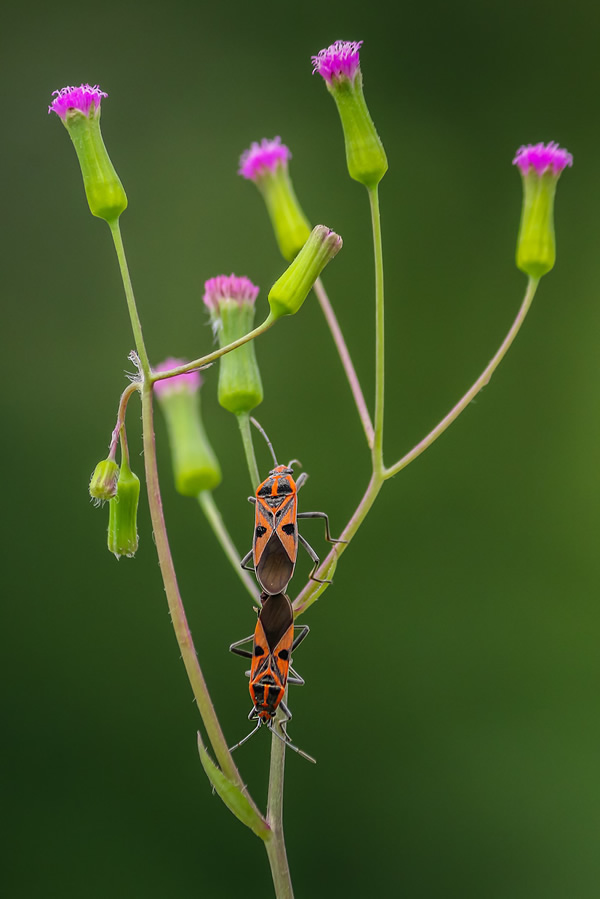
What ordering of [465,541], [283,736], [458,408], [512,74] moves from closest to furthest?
[283,736] → [458,408] → [465,541] → [512,74]

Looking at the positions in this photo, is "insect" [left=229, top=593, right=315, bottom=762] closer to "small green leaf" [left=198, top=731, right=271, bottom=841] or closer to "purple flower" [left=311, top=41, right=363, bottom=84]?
"small green leaf" [left=198, top=731, right=271, bottom=841]

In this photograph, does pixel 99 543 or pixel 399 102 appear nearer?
pixel 99 543

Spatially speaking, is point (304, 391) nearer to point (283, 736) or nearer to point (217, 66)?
point (217, 66)

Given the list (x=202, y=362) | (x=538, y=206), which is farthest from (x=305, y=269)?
(x=538, y=206)

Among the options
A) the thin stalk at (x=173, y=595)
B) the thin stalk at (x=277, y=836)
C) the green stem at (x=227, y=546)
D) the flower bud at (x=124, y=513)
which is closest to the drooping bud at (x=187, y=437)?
the green stem at (x=227, y=546)

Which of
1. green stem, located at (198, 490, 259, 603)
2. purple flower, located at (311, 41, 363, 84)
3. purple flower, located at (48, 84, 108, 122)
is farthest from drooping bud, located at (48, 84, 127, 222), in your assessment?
green stem, located at (198, 490, 259, 603)

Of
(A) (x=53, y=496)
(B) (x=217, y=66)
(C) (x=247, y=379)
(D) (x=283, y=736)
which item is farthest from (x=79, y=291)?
(D) (x=283, y=736)

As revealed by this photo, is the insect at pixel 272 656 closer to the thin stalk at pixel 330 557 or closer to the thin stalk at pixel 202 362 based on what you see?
the thin stalk at pixel 330 557
